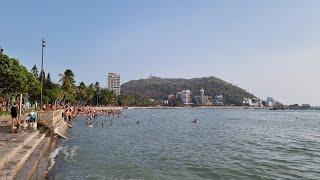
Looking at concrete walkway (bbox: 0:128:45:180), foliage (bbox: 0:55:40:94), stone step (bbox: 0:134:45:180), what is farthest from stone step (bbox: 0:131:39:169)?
foliage (bbox: 0:55:40:94)

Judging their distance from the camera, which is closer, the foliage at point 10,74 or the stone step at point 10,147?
the stone step at point 10,147

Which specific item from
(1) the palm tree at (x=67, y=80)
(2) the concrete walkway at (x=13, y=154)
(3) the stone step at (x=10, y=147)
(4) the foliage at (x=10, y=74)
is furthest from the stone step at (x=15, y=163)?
(1) the palm tree at (x=67, y=80)

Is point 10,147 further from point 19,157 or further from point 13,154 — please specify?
point 19,157

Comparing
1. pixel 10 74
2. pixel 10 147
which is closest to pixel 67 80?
pixel 10 74

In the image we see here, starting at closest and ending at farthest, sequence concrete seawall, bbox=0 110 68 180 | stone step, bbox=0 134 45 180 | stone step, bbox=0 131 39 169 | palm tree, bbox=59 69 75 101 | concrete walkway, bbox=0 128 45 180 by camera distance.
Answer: stone step, bbox=0 134 45 180, concrete walkway, bbox=0 128 45 180, concrete seawall, bbox=0 110 68 180, stone step, bbox=0 131 39 169, palm tree, bbox=59 69 75 101

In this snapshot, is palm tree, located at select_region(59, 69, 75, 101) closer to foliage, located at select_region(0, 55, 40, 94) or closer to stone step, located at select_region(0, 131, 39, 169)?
foliage, located at select_region(0, 55, 40, 94)

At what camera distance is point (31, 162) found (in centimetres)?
1653

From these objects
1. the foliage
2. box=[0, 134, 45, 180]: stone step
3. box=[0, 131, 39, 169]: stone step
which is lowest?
box=[0, 134, 45, 180]: stone step

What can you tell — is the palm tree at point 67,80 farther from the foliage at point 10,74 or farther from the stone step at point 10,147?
the stone step at point 10,147

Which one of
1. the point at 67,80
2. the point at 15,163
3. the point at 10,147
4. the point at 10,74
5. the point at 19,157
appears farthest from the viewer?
the point at 67,80

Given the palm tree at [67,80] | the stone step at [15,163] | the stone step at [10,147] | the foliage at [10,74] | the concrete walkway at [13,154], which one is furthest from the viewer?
the palm tree at [67,80]

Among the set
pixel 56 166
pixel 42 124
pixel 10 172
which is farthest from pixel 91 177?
pixel 42 124

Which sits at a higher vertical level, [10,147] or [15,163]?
[10,147]

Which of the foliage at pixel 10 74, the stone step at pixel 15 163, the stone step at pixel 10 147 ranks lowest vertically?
the stone step at pixel 15 163
